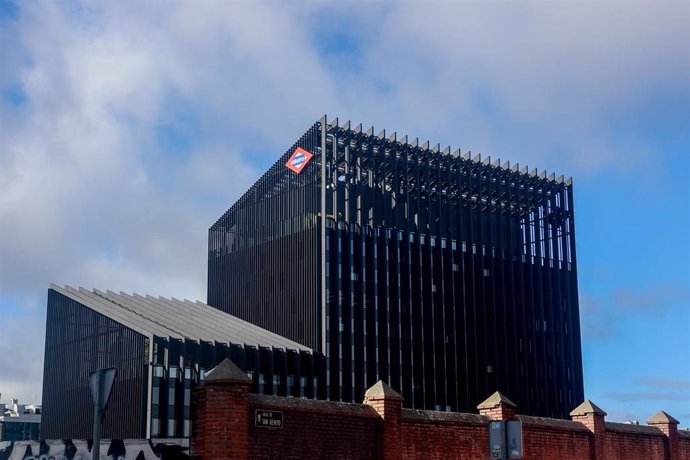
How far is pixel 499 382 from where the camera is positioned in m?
66.8

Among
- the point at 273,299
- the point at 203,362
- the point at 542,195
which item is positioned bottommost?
the point at 203,362

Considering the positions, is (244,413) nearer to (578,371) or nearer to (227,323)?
(227,323)

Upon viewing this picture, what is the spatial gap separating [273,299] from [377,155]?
1198 cm

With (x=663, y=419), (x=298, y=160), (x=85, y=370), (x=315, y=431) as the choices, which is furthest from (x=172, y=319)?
(x=315, y=431)

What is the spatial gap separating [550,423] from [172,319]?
103ft

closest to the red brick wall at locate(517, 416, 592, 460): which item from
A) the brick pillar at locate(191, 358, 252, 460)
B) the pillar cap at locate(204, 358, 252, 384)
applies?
the brick pillar at locate(191, 358, 252, 460)

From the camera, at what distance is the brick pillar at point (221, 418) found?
18734 mm

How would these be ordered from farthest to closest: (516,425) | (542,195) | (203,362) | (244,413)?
(542,195) < (203,362) < (244,413) < (516,425)

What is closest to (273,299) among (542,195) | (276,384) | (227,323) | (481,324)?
(227,323)

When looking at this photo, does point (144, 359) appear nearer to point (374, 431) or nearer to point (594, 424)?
point (594, 424)

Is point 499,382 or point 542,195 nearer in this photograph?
point 499,382

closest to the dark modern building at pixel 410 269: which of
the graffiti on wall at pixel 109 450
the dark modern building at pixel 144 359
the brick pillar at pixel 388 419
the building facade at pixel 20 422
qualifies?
the dark modern building at pixel 144 359

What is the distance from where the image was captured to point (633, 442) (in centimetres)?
3159

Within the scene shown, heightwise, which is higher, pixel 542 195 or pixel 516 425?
pixel 542 195
